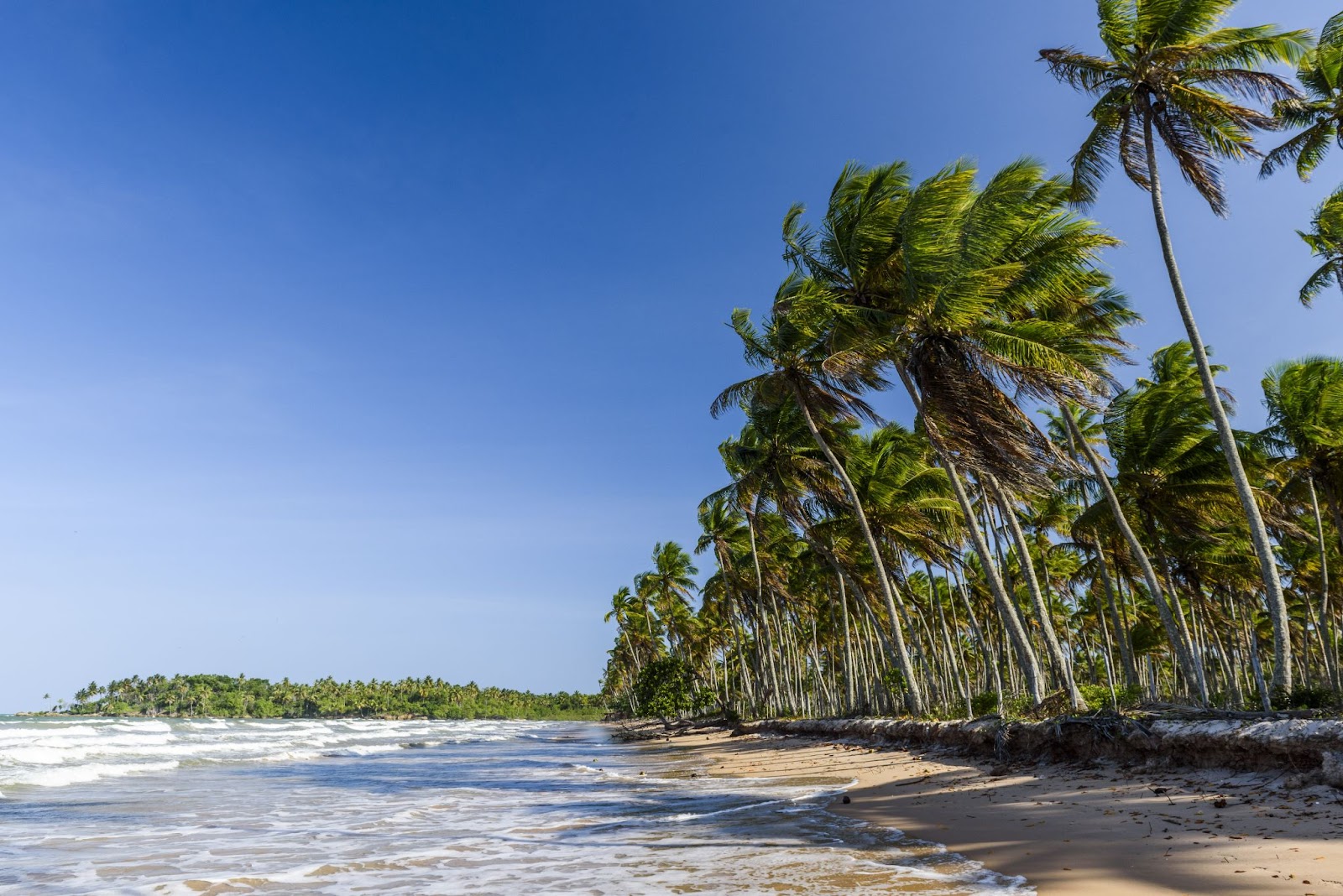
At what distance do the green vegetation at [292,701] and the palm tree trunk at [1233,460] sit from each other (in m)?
129

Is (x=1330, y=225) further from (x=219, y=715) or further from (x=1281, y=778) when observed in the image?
(x=219, y=715)

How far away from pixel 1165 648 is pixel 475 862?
1970 inches

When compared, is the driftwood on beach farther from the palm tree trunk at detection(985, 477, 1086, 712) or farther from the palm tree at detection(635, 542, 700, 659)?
the palm tree at detection(635, 542, 700, 659)

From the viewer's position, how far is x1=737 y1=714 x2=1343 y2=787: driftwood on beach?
739 cm

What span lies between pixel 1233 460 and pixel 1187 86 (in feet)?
20.6

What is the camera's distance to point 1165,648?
45.4 meters

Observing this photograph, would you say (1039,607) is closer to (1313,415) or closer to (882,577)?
(882,577)

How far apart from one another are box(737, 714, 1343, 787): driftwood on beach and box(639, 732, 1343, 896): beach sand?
22 centimetres

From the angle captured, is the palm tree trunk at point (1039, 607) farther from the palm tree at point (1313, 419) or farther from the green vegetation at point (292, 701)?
the green vegetation at point (292, 701)

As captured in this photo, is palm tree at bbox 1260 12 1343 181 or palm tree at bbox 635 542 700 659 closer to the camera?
palm tree at bbox 1260 12 1343 181

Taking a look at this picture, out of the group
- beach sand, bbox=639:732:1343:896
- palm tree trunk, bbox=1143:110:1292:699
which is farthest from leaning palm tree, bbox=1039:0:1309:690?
beach sand, bbox=639:732:1343:896

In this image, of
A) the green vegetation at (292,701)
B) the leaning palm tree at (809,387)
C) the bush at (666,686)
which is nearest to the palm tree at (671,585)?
the bush at (666,686)

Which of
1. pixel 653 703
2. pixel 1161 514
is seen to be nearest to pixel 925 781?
pixel 1161 514

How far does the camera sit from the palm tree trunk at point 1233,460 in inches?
427
